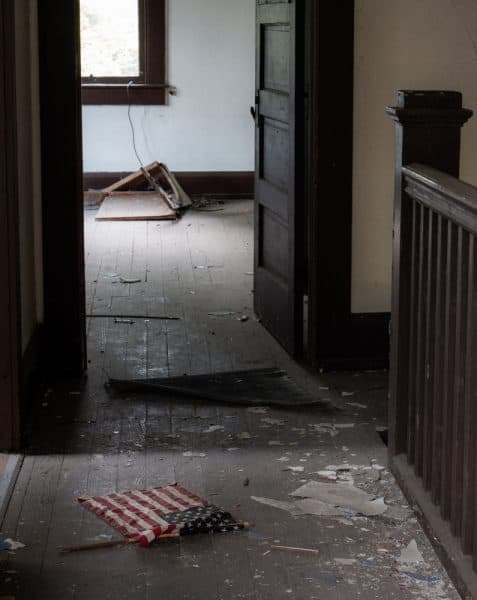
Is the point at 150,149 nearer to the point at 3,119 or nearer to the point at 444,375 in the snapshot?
the point at 3,119

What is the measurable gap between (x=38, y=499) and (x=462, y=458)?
1422 mm

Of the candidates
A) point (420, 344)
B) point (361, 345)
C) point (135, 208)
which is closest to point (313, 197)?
point (361, 345)

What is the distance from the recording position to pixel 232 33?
385 inches

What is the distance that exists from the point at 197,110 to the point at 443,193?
7450mm

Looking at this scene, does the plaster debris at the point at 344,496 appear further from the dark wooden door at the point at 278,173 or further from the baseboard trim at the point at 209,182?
the baseboard trim at the point at 209,182

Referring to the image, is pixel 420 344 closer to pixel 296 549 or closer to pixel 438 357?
pixel 438 357

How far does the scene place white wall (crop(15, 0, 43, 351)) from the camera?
4.19 meters

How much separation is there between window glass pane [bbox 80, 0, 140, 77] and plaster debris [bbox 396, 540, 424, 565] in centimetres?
747

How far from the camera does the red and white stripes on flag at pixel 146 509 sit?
10.3ft

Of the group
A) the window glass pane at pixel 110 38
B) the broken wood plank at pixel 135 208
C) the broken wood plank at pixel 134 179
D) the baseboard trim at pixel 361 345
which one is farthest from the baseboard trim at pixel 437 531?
the window glass pane at pixel 110 38

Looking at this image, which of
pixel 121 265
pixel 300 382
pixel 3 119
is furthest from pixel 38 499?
pixel 121 265

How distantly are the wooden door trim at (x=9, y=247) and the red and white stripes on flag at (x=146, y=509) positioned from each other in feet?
1.93

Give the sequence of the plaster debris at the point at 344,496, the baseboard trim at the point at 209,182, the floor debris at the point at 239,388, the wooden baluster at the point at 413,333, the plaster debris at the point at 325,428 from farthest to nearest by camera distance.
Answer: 1. the baseboard trim at the point at 209,182
2. the floor debris at the point at 239,388
3. the plaster debris at the point at 325,428
4. the plaster debris at the point at 344,496
5. the wooden baluster at the point at 413,333

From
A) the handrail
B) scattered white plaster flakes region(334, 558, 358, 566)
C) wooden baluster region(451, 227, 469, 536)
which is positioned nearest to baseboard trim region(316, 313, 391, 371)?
the handrail
